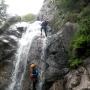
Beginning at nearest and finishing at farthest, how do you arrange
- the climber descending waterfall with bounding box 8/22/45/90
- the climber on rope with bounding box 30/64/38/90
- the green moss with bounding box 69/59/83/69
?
the green moss with bounding box 69/59/83/69, the climber on rope with bounding box 30/64/38/90, the climber descending waterfall with bounding box 8/22/45/90

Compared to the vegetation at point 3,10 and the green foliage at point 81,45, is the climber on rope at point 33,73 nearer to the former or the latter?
the green foliage at point 81,45

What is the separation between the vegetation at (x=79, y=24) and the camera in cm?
1430

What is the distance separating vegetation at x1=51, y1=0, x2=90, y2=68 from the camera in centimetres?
1430

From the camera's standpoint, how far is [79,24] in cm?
1579

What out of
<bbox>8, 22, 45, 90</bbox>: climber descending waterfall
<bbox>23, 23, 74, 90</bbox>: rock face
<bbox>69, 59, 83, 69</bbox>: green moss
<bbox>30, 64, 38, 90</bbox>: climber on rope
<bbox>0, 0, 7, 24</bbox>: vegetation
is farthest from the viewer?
<bbox>0, 0, 7, 24</bbox>: vegetation

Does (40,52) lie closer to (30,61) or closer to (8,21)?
(30,61)

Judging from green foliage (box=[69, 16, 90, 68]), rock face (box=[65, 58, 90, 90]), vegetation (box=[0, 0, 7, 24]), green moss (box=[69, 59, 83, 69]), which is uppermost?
vegetation (box=[0, 0, 7, 24])

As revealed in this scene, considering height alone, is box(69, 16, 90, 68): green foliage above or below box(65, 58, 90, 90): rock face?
above

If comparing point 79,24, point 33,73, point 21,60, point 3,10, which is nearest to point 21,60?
point 21,60

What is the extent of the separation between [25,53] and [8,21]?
7337 millimetres

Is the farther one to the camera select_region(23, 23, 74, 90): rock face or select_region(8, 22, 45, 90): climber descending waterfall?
select_region(8, 22, 45, 90): climber descending waterfall

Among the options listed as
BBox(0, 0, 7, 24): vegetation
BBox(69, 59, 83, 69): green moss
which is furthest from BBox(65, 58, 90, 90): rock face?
BBox(0, 0, 7, 24): vegetation

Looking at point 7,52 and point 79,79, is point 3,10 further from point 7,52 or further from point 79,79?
point 79,79

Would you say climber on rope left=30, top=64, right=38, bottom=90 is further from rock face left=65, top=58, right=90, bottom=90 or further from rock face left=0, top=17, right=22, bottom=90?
rock face left=0, top=17, right=22, bottom=90
